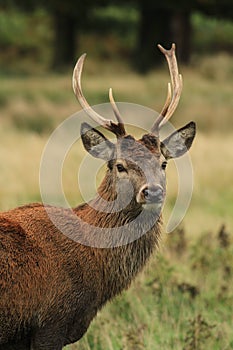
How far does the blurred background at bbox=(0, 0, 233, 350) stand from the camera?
7.96 metres

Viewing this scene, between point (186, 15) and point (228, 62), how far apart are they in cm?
223

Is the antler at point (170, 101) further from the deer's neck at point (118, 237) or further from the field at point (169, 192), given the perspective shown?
the field at point (169, 192)

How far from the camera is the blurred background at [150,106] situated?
7961 millimetres

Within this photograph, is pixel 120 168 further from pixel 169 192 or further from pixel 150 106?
pixel 150 106

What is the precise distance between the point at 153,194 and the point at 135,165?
1.01 ft

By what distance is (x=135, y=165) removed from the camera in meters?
6.16

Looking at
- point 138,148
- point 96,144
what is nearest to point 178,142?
point 138,148

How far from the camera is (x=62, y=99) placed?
2570 cm

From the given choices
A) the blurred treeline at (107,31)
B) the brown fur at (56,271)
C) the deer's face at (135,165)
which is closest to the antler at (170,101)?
the deer's face at (135,165)

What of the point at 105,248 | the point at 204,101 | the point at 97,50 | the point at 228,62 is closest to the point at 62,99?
the point at 204,101

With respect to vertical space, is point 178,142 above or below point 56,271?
above

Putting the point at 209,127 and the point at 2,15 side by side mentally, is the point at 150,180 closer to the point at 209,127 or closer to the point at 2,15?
the point at 209,127

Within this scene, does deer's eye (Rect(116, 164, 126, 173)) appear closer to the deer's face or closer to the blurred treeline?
the deer's face

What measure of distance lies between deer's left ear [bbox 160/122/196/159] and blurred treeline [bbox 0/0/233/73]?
73.3 ft
